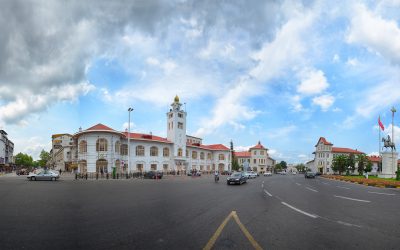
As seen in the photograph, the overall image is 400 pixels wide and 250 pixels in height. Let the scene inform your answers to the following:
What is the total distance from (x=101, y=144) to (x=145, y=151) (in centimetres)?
1136

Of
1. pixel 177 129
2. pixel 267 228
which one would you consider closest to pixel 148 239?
pixel 267 228

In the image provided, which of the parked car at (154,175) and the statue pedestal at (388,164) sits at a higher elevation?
the statue pedestal at (388,164)

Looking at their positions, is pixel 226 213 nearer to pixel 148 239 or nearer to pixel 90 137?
pixel 148 239

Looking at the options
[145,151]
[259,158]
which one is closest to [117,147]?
[145,151]

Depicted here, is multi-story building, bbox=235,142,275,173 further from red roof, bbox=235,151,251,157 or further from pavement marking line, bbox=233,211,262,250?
pavement marking line, bbox=233,211,262,250

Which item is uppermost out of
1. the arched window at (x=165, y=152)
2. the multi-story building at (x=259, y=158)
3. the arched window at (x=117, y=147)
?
the arched window at (x=117, y=147)

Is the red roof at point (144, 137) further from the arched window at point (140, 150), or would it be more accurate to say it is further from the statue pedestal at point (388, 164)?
the statue pedestal at point (388, 164)

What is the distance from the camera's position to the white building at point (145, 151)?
53.7 metres

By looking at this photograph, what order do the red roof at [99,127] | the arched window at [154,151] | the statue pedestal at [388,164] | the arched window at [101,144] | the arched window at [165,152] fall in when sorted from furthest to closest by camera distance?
the arched window at [165,152] < the arched window at [154,151] < the red roof at [99,127] < the arched window at [101,144] < the statue pedestal at [388,164]

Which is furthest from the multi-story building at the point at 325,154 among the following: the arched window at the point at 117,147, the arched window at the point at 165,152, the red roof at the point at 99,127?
the red roof at the point at 99,127

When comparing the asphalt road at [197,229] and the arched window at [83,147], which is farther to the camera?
the arched window at [83,147]

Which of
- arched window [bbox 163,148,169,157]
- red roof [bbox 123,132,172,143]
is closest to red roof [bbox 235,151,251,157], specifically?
arched window [bbox 163,148,169,157]

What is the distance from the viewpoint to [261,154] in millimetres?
123188

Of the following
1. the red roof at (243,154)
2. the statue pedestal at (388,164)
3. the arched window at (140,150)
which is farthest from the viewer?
the red roof at (243,154)
